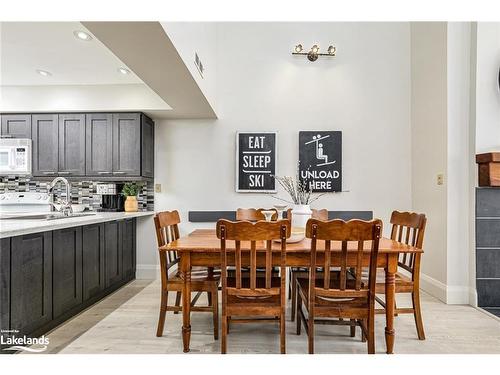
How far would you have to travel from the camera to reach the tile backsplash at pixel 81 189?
163 inches

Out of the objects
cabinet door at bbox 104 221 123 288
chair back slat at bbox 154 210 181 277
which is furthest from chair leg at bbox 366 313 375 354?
cabinet door at bbox 104 221 123 288

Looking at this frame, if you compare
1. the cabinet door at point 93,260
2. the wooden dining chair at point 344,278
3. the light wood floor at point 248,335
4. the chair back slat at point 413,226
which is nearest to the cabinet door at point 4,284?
the light wood floor at point 248,335

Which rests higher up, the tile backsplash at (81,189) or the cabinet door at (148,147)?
the cabinet door at (148,147)

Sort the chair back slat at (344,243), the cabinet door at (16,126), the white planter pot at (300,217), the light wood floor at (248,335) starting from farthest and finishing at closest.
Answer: the cabinet door at (16,126) → the white planter pot at (300,217) → the light wood floor at (248,335) → the chair back slat at (344,243)

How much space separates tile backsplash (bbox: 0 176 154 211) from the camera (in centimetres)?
414

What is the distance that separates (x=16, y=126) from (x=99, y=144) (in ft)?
3.39

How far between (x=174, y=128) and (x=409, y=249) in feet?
10.4

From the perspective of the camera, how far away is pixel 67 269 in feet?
8.58

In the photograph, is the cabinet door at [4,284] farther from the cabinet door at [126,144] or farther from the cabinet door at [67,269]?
the cabinet door at [126,144]

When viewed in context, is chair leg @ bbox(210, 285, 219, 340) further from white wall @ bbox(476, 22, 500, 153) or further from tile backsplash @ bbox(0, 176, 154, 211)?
white wall @ bbox(476, 22, 500, 153)

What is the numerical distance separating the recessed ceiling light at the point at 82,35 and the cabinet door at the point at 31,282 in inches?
65.3

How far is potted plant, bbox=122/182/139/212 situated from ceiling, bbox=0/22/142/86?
1290mm

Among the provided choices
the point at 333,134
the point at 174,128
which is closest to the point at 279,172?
the point at 333,134
